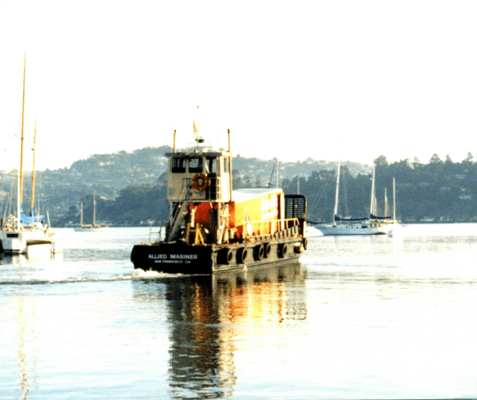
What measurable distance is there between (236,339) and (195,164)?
22.1 m

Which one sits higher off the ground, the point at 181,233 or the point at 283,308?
the point at 181,233

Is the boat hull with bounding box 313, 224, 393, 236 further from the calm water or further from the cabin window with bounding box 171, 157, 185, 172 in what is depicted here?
the calm water

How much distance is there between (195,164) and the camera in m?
41.3

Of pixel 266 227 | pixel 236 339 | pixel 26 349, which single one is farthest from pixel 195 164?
pixel 26 349

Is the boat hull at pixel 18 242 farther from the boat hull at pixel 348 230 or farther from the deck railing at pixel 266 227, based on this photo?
the boat hull at pixel 348 230

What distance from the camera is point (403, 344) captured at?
19.1m

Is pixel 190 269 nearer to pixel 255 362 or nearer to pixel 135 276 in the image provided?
pixel 135 276

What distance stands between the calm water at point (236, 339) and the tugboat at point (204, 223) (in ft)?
4.59

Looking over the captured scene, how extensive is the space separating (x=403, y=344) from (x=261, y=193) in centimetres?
3013

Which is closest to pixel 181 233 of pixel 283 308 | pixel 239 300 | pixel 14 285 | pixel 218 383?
pixel 14 285

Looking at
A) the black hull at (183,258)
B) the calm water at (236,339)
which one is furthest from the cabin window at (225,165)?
the calm water at (236,339)

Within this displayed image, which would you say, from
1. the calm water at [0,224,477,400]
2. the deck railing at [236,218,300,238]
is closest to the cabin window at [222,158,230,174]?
the deck railing at [236,218,300,238]

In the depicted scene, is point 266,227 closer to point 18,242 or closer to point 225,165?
point 225,165

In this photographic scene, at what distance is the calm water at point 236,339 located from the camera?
1466 centimetres
